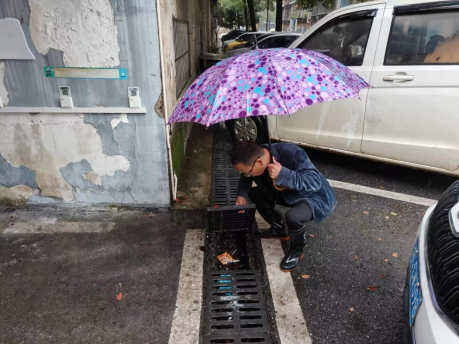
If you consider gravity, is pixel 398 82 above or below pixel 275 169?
above

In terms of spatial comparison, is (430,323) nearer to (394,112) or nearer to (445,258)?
(445,258)

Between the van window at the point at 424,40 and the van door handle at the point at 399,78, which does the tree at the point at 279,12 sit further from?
the van door handle at the point at 399,78

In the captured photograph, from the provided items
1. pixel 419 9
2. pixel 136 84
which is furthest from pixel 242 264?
pixel 419 9

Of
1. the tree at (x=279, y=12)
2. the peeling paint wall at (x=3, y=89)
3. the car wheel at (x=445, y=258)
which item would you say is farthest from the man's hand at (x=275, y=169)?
the tree at (x=279, y=12)

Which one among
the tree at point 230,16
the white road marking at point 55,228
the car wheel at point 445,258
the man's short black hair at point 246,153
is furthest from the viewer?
the tree at point 230,16

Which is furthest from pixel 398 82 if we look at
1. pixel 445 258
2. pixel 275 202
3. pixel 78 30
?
pixel 78 30

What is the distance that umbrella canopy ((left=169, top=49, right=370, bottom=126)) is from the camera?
6.11ft

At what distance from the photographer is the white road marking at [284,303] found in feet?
6.68

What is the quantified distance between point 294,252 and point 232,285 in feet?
1.86

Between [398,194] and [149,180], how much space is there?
9.19 ft

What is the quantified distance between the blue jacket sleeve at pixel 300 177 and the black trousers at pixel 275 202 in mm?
192

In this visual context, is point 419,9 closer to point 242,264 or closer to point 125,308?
point 242,264

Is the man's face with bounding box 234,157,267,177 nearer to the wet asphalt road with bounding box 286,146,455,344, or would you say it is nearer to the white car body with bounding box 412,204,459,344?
the wet asphalt road with bounding box 286,146,455,344

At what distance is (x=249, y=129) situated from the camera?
4816mm
